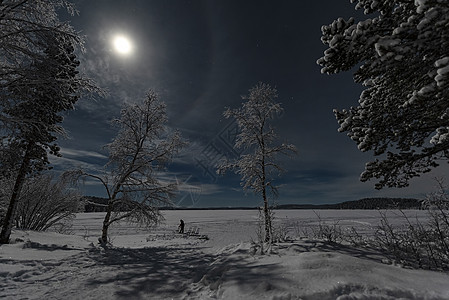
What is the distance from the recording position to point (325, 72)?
15.5ft

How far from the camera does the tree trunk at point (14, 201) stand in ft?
29.1

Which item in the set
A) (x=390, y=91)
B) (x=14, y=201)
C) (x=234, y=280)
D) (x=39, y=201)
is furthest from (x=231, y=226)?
(x=390, y=91)

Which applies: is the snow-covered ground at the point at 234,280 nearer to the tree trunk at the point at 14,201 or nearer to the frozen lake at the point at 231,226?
the frozen lake at the point at 231,226

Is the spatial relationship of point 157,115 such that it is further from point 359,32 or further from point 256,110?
point 359,32

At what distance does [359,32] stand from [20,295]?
7.52m

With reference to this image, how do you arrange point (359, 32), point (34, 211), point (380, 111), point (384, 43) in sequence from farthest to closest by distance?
point (34, 211)
point (380, 111)
point (359, 32)
point (384, 43)

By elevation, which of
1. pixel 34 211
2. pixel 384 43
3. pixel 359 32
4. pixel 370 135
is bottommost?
pixel 34 211

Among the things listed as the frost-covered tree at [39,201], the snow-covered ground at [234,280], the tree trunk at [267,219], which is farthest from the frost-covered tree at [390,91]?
the frost-covered tree at [39,201]

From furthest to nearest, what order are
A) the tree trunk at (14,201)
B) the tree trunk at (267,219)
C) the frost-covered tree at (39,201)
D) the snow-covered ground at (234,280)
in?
the frost-covered tree at (39,201), the tree trunk at (14,201), the tree trunk at (267,219), the snow-covered ground at (234,280)

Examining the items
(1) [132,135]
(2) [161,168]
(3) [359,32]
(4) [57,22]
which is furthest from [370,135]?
(1) [132,135]

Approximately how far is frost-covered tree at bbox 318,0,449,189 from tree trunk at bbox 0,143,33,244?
1267 cm

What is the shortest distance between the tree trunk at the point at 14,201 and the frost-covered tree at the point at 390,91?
12.7m

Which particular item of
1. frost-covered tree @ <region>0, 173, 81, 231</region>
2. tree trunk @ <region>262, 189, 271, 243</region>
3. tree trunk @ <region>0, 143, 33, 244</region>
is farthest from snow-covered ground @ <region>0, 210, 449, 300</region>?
frost-covered tree @ <region>0, 173, 81, 231</region>

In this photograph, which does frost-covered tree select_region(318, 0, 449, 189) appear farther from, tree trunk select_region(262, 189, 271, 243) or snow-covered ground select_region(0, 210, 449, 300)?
tree trunk select_region(262, 189, 271, 243)
